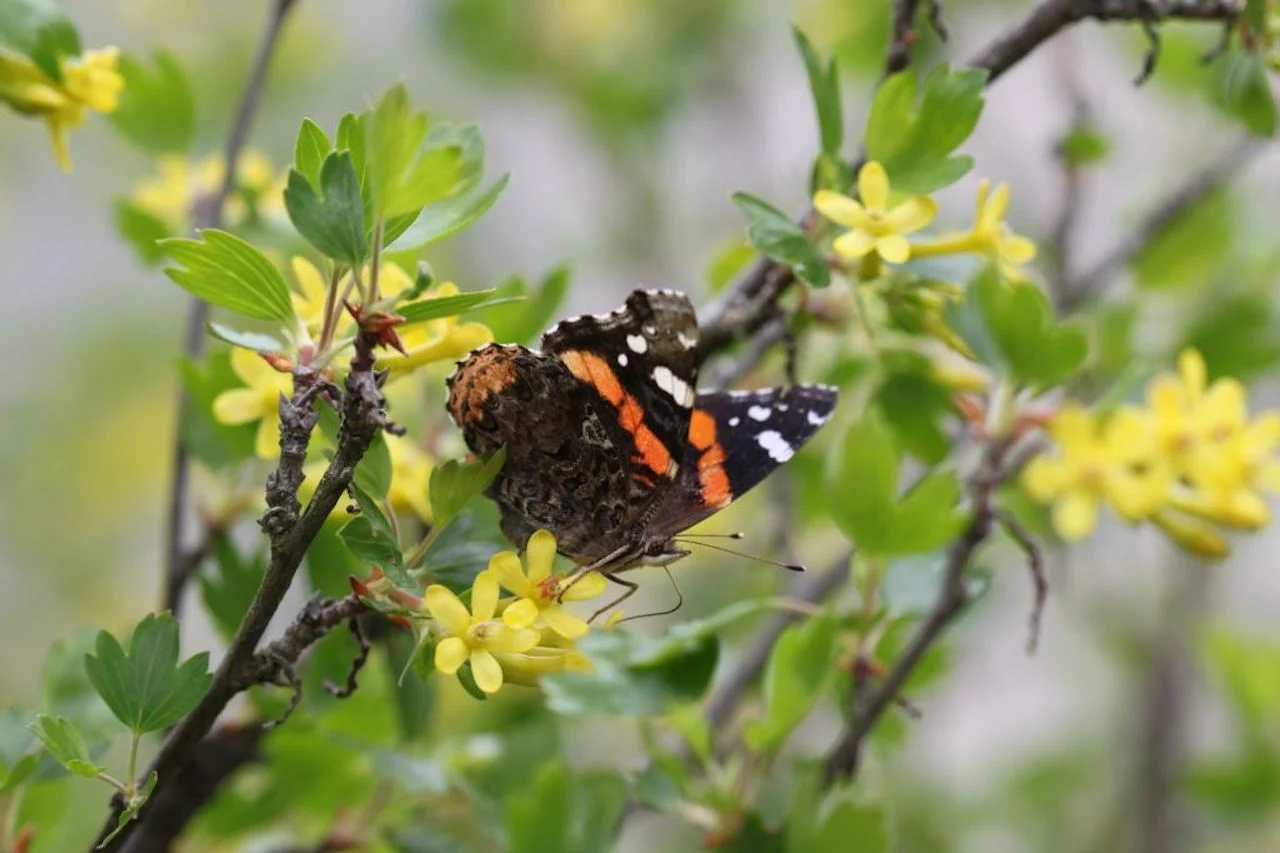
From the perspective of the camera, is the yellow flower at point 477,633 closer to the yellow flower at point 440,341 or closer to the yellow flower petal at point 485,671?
the yellow flower petal at point 485,671

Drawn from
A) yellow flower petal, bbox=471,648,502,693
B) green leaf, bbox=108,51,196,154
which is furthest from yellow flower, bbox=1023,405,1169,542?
green leaf, bbox=108,51,196,154

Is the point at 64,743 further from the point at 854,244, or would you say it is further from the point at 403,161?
the point at 854,244

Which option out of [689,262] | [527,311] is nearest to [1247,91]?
[527,311]

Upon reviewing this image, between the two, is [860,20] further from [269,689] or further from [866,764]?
[269,689]

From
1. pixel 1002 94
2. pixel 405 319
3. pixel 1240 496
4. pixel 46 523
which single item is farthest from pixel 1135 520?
pixel 46 523

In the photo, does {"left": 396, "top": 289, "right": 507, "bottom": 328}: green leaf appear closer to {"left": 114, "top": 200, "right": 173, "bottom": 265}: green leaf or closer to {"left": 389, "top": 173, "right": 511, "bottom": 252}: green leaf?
{"left": 389, "top": 173, "right": 511, "bottom": 252}: green leaf

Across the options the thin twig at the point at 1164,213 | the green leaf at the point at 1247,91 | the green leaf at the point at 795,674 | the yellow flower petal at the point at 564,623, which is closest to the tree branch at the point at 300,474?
the yellow flower petal at the point at 564,623
